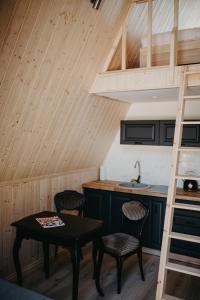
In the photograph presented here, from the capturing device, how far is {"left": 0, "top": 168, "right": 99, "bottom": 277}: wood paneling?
10.9 ft

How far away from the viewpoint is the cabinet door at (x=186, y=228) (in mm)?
3816

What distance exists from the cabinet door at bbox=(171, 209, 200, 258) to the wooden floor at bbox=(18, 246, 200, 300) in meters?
0.37

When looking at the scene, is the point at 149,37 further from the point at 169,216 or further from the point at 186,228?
the point at 186,228

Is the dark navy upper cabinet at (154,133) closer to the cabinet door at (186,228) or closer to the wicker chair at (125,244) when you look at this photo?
the cabinet door at (186,228)

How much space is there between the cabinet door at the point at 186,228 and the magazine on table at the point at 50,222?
1.67 metres

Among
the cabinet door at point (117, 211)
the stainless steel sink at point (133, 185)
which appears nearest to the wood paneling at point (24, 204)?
the cabinet door at point (117, 211)

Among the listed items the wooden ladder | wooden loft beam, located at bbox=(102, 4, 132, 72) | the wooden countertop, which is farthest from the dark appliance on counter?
wooden loft beam, located at bbox=(102, 4, 132, 72)

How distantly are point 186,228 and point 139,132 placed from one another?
5.00 ft

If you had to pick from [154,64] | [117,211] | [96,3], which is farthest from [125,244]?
[96,3]

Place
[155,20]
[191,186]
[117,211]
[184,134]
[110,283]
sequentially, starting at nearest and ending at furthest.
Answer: [110,283], [155,20], [184,134], [191,186], [117,211]

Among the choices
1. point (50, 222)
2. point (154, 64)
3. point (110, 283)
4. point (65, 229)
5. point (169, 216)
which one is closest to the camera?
point (169, 216)

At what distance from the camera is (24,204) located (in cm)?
358

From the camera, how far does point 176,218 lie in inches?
156

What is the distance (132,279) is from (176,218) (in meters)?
1.00
